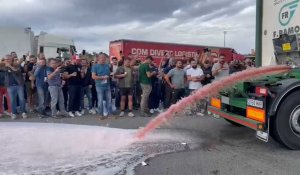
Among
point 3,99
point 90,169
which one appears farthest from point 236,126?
point 3,99

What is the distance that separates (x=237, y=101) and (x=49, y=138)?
3.62 metres

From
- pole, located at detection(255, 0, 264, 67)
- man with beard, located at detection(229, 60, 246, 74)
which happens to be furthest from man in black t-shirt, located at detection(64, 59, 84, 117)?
pole, located at detection(255, 0, 264, 67)

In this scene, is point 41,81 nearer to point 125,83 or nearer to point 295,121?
point 125,83

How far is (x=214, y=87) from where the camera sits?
8.16 meters

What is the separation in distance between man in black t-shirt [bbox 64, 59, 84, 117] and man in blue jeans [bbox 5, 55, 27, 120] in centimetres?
128

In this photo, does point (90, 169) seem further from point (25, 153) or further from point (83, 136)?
point (83, 136)

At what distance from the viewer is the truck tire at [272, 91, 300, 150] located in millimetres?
6918

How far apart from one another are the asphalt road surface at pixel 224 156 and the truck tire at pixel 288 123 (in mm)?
188

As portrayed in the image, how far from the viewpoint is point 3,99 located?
11891mm

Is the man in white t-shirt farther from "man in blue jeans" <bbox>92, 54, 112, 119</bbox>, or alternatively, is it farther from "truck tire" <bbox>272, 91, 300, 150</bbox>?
"truck tire" <bbox>272, 91, 300, 150</bbox>

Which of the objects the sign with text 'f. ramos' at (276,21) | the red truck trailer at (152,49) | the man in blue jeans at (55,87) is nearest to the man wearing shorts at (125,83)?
the man in blue jeans at (55,87)

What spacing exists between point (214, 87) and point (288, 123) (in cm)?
172

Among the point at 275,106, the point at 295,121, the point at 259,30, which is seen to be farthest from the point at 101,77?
the point at 295,121

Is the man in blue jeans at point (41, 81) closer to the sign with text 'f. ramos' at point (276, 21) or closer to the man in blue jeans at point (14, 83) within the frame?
the man in blue jeans at point (14, 83)
